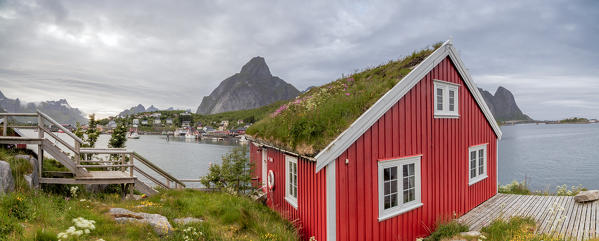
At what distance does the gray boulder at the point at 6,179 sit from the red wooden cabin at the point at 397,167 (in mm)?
6121

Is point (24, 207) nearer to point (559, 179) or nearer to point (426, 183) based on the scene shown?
point (426, 183)

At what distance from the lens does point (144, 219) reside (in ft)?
18.8

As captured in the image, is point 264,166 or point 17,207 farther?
point 264,166

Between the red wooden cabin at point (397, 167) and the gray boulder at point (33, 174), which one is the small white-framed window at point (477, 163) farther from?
the gray boulder at point (33, 174)

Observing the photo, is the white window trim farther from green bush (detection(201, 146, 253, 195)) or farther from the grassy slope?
the grassy slope

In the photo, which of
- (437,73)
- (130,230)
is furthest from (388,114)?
(130,230)

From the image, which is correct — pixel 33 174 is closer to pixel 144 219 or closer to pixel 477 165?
pixel 144 219

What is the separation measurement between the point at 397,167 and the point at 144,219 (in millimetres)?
6007

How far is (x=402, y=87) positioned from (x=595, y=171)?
127 ft

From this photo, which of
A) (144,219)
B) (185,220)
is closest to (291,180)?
(185,220)

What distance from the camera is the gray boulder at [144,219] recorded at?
5.35 metres

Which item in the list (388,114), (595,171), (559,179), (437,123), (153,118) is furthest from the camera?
(153,118)

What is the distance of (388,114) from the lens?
21.7 feet

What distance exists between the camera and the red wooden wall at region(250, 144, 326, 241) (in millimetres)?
5906
